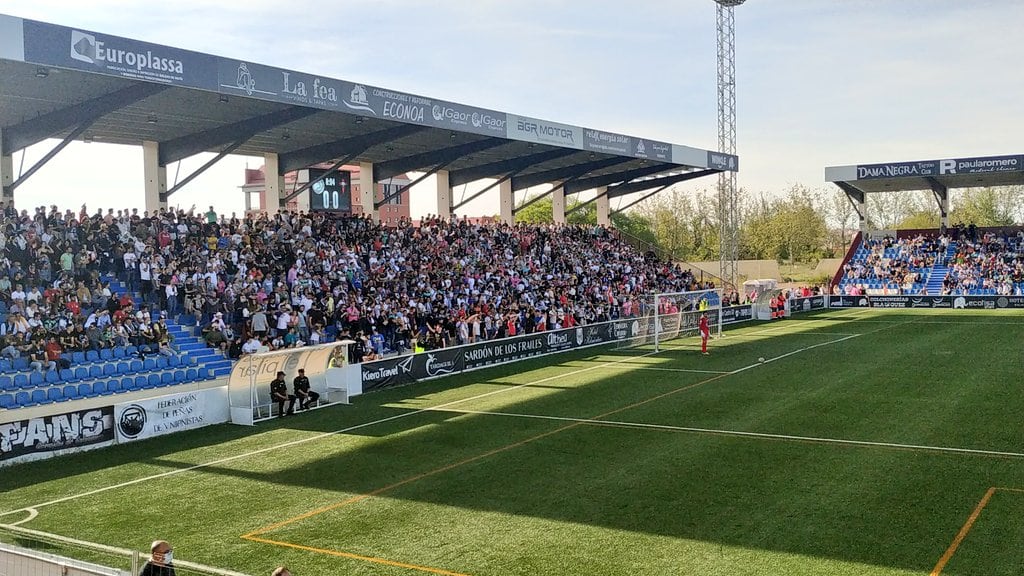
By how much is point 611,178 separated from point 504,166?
10091 millimetres

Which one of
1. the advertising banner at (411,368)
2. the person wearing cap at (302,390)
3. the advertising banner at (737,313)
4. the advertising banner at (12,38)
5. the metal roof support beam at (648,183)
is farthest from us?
the metal roof support beam at (648,183)

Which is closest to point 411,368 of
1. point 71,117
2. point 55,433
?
point 55,433

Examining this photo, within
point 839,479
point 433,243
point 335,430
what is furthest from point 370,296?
point 839,479

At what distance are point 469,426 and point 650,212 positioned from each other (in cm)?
7917

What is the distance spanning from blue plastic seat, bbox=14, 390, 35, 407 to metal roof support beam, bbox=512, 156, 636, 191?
102 ft

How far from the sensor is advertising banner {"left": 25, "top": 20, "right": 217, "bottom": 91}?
66.0ft

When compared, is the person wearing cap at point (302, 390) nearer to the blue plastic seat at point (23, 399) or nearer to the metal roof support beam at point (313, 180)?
the blue plastic seat at point (23, 399)

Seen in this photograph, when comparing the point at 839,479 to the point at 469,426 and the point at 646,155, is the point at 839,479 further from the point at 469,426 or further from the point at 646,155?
the point at 646,155

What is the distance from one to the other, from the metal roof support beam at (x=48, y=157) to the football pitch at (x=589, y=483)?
10068 millimetres

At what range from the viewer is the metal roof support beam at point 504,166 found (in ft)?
137

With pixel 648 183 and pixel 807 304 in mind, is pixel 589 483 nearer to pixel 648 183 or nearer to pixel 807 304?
pixel 648 183

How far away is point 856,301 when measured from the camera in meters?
53.5

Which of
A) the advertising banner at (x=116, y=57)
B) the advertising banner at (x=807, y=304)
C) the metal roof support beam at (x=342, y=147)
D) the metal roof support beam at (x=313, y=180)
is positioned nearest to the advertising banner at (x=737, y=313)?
the advertising banner at (x=807, y=304)

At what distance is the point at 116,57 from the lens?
70.6 feet
